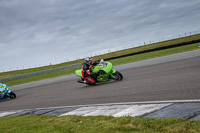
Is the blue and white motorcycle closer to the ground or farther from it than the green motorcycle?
closer to the ground

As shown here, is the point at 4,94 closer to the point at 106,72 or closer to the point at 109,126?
the point at 106,72

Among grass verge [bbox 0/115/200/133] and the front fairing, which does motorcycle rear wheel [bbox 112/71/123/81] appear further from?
the front fairing

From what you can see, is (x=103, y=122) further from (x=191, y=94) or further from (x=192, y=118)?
(x=191, y=94)

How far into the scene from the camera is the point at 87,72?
1191 cm

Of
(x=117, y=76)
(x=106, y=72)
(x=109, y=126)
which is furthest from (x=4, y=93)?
(x=109, y=126)

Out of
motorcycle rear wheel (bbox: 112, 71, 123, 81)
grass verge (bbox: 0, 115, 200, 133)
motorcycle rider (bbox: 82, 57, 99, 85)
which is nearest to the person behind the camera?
grass verge (bbox: 0, 115, 200, 133)

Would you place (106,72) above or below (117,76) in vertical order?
above

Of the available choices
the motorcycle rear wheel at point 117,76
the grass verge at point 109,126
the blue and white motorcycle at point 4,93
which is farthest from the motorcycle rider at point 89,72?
the grass verge at point 109,126

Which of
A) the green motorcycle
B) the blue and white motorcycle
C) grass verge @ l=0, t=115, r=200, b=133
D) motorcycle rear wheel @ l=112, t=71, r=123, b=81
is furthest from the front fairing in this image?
grass verge @ l=0, t=115, r=200, b=133

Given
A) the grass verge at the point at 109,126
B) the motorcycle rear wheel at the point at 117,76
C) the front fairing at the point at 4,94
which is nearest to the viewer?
the grass verge at the point at 109,126

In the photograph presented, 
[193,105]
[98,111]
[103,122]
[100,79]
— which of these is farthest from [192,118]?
[100,79]

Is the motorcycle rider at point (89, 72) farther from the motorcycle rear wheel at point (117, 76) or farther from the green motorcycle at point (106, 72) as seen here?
the motorcycle rear wheel at point (117, 76)

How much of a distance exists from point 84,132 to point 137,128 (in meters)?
0.98

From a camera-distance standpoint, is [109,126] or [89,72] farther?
[89,72]
